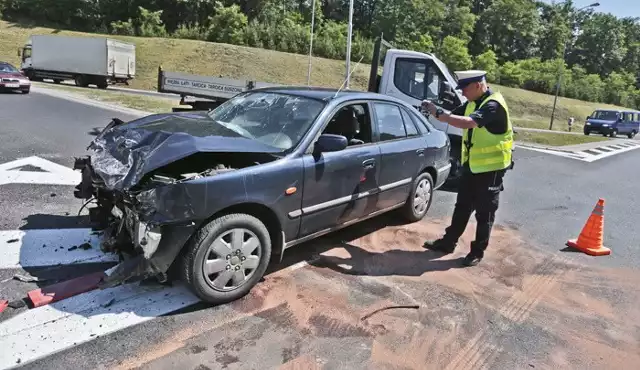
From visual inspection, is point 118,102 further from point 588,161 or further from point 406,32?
point 406,32

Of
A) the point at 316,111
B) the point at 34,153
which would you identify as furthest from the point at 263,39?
the point at 316,111

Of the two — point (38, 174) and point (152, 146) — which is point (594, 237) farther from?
point (38, 174)

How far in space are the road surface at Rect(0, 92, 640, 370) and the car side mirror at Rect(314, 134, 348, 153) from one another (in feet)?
3.72

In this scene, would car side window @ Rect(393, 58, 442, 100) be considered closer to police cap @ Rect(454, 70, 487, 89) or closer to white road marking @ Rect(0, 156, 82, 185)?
police cap @ Rect(454, 70, 487, 89)

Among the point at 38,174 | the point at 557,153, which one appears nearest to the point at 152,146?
the point at 38,174

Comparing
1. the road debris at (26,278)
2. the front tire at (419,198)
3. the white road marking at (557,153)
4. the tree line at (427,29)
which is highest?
the tree line at (427,29)

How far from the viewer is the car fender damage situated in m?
3.01

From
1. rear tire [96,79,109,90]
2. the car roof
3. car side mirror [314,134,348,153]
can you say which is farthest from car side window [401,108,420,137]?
rear tire [96,79,109,90]

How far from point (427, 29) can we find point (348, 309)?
73197 mm

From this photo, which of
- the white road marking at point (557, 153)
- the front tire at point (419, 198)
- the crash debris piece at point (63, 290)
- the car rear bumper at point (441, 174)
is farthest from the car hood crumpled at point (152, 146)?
the white road marking at point (557, 153)

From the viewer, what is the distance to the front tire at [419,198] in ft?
17.7

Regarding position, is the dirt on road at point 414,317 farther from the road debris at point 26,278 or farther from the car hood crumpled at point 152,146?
the road debris at point 26,278

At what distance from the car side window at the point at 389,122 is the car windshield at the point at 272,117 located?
2.77 ft

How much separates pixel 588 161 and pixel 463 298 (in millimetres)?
12046
